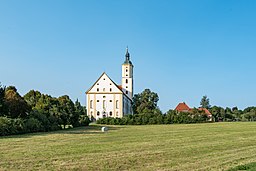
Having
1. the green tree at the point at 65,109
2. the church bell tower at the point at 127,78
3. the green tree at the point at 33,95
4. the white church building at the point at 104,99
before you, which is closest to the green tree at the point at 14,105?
the green tree at the point at 65,109

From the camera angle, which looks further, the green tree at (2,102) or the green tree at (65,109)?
the green tree at (65,109)

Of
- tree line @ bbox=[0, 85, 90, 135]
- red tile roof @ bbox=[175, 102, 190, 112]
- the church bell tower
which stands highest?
the church bell tower

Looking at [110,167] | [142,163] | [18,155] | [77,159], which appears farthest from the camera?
[18,155]

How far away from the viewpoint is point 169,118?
7125 cm

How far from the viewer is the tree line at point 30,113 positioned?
1168 inches

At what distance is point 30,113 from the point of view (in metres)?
36.2

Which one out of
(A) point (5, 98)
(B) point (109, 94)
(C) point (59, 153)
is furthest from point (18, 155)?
(B) point (109, 94)

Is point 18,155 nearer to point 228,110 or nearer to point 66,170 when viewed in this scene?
point 66,170

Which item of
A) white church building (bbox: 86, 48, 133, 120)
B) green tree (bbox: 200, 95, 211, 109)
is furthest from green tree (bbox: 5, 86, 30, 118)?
green tree (bbox: 200, 95, 211, 109)

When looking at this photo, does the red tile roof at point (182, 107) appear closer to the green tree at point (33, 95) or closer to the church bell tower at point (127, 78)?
the church bell tower at point (127, 78)

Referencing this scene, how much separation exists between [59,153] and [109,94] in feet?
260

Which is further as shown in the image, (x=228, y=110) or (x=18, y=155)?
(x=228, y=110)

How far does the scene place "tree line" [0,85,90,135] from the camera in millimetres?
29656

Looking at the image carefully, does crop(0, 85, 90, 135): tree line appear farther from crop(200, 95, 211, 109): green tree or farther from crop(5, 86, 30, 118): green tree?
crop(200, 95, 211, 109): green tree
